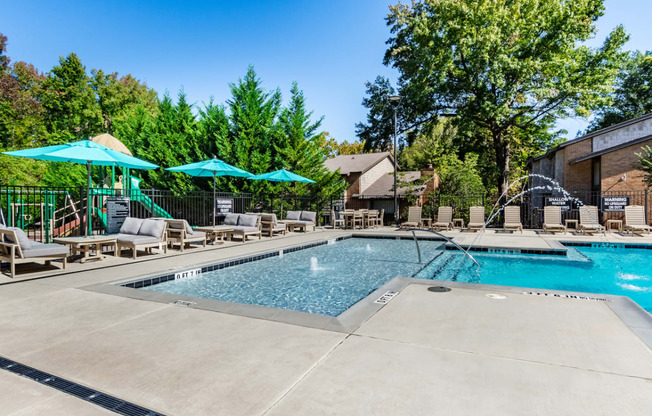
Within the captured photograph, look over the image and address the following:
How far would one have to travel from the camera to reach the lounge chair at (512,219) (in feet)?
49.6

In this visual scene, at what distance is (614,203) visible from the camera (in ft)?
51.2

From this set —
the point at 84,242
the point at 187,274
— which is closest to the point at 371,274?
the point at 187,274

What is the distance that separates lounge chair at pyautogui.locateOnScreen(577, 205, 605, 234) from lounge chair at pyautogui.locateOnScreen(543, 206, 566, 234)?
0.65 meters

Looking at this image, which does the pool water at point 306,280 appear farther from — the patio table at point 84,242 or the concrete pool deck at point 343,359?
the patio table at point 84,242

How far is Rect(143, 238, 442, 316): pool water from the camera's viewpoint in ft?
18.6

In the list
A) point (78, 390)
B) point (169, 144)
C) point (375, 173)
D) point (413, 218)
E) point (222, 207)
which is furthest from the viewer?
point (375, 173)

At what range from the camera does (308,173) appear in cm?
1800

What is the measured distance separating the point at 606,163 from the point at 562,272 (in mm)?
13097

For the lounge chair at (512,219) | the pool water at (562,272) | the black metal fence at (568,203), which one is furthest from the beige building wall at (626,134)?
the pool water at (562,272)

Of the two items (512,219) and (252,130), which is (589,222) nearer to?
(512,219)

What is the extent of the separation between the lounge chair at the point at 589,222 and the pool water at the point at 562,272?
347 cm

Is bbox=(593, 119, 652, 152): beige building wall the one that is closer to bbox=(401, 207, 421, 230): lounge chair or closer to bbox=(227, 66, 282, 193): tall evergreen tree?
bbox=(401, 207, 421, 230): lounge chair

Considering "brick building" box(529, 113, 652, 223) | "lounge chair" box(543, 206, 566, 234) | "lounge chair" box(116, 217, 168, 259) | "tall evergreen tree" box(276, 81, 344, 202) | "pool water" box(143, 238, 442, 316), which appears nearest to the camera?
"pool water" box(143, 238, 442, 316)

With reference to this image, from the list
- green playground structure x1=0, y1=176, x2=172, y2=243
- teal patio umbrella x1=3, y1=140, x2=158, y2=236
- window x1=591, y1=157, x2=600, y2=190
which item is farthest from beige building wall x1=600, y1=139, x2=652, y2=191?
teal patio umbrella x1=3, y1=140, x2=158, y2=236
